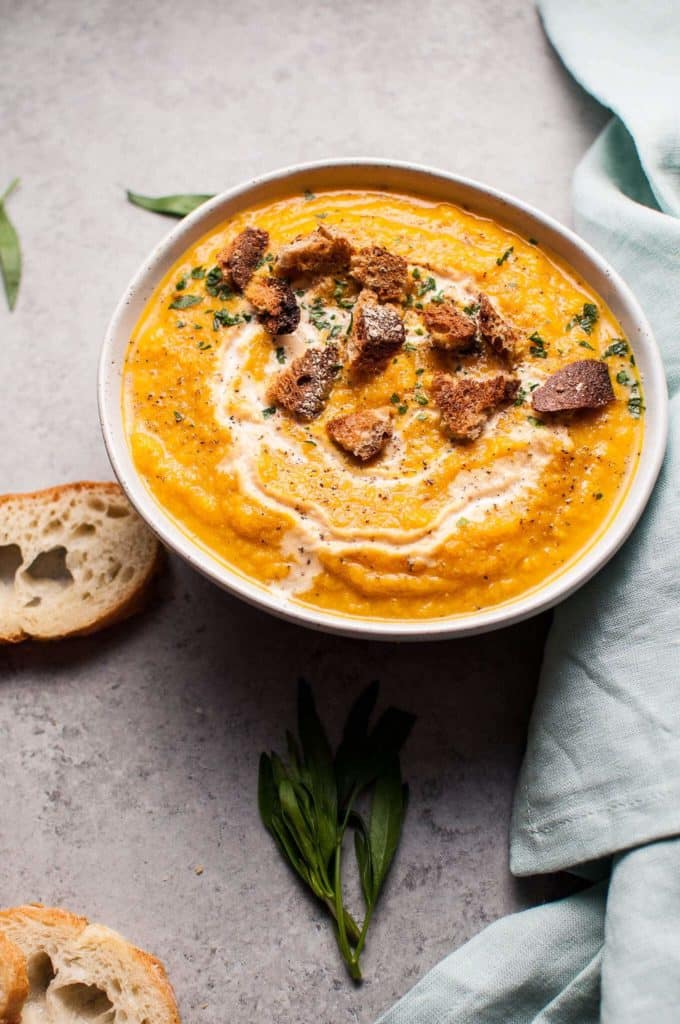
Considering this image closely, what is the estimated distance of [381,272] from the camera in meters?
2.98

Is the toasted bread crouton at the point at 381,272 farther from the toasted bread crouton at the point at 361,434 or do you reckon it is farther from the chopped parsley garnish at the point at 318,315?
the toasted bread crouton at the point at 361,434

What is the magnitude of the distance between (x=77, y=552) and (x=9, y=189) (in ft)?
4.89

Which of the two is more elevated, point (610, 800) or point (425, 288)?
point (425, 288)

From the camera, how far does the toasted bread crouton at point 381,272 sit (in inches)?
118

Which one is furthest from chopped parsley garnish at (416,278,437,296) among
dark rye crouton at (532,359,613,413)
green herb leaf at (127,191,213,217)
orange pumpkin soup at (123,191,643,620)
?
green herb leaf at (127,191,213,217)

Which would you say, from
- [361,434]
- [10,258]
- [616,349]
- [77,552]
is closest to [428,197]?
[616,349]

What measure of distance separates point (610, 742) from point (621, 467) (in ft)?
2.86

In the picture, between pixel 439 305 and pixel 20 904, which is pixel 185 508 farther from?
pixel 20 904

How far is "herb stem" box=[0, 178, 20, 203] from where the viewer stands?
3.84 m

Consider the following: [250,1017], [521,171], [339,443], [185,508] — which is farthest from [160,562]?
[521,171]

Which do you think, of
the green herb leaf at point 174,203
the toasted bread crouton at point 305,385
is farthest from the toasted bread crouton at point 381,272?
the green herb leaf at point 174,203

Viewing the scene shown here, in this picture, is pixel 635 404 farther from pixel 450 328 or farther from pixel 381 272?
pixel 381 272

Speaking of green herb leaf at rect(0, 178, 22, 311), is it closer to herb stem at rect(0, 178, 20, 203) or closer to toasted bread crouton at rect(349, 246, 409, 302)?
herb stem at rect(0, 178, 20, 203)

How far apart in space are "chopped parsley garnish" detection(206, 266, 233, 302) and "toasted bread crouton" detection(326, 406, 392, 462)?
57cm
